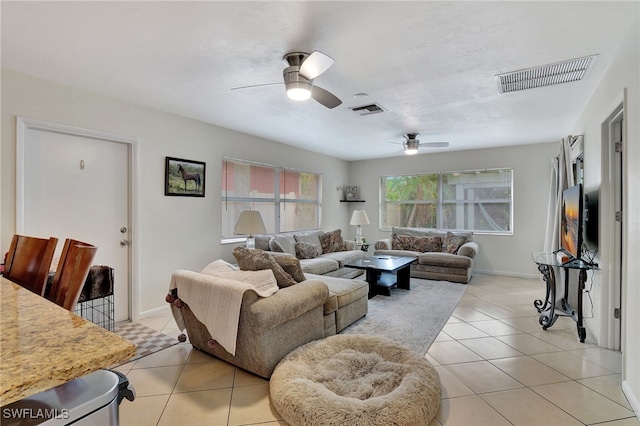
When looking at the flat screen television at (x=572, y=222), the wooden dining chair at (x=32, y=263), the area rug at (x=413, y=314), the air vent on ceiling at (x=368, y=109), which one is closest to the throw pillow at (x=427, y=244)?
the area rug at (x=413, y=314)

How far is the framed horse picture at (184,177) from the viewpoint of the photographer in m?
3.76

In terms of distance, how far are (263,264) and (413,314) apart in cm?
205

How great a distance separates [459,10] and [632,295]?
211 cm

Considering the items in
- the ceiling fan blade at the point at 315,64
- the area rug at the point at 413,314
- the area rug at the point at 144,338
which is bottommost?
the area rug at the point at 144,338

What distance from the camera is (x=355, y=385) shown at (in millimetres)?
1971

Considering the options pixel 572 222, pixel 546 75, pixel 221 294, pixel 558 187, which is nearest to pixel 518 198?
pixel 558 187

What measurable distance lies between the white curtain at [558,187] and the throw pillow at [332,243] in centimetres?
317

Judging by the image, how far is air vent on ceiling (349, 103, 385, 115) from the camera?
3.50 meters

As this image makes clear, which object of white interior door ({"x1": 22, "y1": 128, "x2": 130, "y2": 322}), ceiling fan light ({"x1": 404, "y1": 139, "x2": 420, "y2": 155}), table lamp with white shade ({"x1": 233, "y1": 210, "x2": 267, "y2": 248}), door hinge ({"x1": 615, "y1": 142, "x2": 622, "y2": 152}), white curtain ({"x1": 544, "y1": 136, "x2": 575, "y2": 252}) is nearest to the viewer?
door hinge ({"x1": 615, "y1": 142, "x2": 622, "y2": 152})

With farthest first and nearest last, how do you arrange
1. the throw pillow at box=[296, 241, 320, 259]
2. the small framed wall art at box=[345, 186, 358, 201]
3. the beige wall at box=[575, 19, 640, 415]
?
the small framed wall art at box=[345, 186, 358, 201] → the throw pillow at box=[296, 241, 320, 259] → the beige wall at box=[575, 19, 640, 415]

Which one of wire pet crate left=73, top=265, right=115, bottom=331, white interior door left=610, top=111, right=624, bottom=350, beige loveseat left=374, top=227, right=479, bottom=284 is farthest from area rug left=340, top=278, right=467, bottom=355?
wire pet crate left=73, top=265, right=115, bottom=331

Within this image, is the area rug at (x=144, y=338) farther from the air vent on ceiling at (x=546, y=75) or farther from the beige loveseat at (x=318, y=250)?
the air vent on ceiling at (x=546, y=75)

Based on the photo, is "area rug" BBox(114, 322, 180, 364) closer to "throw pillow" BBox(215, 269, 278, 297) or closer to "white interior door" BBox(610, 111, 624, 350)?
"throw pillow" BBox(215, 269, 278, 297)

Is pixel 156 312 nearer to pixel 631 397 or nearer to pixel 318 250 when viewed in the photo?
pixel 318 250
